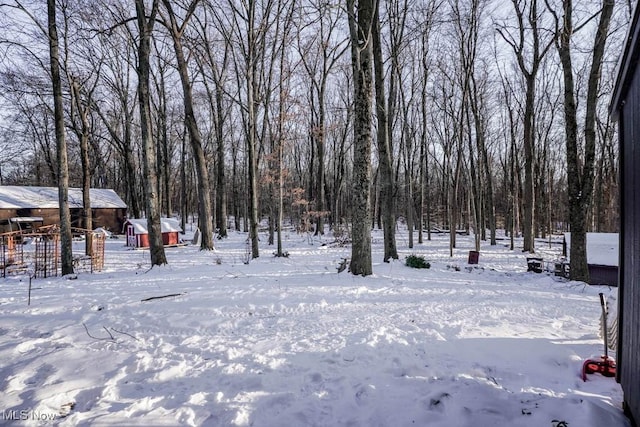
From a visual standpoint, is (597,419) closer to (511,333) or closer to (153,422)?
(511,333)

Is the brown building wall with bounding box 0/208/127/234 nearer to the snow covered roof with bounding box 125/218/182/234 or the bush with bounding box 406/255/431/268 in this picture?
the snow covered roof with bounding box 125/218/182/234

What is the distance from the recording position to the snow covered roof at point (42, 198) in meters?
25.2

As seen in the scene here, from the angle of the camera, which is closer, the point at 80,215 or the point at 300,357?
the point at 300,357

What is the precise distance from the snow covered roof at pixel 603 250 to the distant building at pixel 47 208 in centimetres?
2766

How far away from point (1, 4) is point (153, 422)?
1295 cm

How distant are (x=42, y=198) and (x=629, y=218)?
115 feet

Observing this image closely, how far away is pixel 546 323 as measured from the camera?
16.9 ft

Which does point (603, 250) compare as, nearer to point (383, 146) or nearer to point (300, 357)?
point (383, 146)

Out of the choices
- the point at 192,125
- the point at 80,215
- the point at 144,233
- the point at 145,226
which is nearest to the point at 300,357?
the point at 192,125

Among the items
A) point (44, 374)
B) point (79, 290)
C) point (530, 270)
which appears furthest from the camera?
point (530, 270)

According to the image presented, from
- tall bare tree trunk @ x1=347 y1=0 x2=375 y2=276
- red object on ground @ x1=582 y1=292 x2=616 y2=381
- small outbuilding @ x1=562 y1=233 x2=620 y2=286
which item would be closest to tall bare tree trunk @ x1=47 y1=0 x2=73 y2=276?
tall bare tree trunk @ x1=347 y1=0 x2=375 y2=276

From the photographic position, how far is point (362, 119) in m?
7.79

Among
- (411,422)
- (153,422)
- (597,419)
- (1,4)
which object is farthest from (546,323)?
(1,4)

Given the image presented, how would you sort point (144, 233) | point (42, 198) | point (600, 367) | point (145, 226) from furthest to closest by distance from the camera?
point (42, 198) → point (145, 226) → point (144, 233) → point (600, 367)
